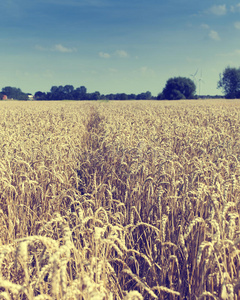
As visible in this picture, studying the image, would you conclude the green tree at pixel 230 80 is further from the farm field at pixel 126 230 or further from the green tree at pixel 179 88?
the farm field at pixel 126 230

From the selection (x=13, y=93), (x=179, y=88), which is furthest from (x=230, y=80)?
(x=13, y=93)

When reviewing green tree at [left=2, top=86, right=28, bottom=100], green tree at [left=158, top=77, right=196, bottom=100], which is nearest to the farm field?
green tree at [left=158, top=77, right=196, bottom=100]

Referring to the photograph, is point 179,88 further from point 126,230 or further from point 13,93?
point 126,230

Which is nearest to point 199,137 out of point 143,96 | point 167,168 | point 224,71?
point 167,168

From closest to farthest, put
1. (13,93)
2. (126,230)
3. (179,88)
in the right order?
(126,230), (179,88), (13,93)

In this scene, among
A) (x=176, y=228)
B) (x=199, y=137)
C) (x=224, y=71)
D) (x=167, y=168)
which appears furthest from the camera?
(x=224, y=71)

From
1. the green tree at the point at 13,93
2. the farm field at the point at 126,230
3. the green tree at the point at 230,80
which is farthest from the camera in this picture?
the green tree at the point at 13,93

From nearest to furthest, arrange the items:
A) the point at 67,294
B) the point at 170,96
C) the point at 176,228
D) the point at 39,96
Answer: the point at 67,294
the point at 176,228
the point at 170,96
the point at 39,96

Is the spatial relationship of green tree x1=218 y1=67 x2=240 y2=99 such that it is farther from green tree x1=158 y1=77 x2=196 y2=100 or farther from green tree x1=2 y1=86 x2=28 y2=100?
green tree x1=2 y1=86 x2=28 y2=100

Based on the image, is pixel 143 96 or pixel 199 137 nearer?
pixel 199 137

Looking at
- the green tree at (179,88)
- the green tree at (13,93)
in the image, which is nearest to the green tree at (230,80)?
the green tree at (179,88)

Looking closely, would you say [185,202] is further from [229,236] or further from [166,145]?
[166,145]

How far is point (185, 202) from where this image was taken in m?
2.67

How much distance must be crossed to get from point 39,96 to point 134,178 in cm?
9223
